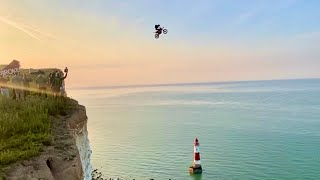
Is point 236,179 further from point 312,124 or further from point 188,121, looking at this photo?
point 188,121

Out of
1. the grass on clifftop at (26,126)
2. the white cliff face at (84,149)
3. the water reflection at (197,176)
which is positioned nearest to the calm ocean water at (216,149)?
the water reflection at (197,176)

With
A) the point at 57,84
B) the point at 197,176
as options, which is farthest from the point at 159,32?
the point at 197,176

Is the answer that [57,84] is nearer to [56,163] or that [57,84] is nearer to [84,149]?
[84,149]

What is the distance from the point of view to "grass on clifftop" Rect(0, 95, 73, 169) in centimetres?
1074

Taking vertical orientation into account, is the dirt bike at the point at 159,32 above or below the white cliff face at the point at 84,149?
above

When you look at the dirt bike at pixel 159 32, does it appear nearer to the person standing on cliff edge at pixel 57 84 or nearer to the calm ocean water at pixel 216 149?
the person standing on cliff edge at pixel 57 84

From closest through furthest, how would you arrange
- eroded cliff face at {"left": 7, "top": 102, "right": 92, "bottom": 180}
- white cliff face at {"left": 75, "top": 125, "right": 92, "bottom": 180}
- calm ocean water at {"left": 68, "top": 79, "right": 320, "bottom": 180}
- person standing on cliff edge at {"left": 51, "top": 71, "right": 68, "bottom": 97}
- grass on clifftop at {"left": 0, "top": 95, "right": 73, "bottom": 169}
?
eroded cliff face at {"left": 7, "top": 102, "right": 92, "bottom": 180}, grass on clifftop at {"left": 0, "top": 95, "right": 73, "bottom": 169}, white cliff face at {"left": 75, "top": 125, "right": 92, "bottom": 180}, person standing on cliff edge at {"left": 51, "top": 71, "right": 68, "bottom": 97}, calm ocean water at {"left": 68, "top": 79, "right": 320, "bottom": 180}

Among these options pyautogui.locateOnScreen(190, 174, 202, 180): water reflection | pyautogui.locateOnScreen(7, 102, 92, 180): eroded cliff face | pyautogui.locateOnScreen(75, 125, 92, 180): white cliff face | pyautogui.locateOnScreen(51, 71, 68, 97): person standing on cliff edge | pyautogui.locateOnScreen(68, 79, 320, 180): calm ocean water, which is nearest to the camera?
pyautogui.locateOnScreen(7, 102, 92, 180): eroded cliff face

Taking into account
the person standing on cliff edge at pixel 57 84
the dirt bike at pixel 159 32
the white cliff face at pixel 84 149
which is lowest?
the white cliff face at pixel 84 149

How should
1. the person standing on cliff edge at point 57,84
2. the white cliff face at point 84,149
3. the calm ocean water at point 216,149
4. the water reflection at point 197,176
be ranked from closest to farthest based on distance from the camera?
the white cliff face at point 84,149, the person standing on cliff edge at point 57,84, the water reflection at point 197,176, the calm ocean water at point 216,149

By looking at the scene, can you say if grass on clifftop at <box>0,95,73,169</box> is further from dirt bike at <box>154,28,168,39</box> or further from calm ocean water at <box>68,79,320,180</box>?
calm ocean water at <box>68,79,320,180</box>

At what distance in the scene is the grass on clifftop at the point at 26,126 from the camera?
10.7m

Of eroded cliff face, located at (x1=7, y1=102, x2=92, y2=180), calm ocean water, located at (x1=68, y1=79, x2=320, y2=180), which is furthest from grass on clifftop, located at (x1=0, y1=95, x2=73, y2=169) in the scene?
calm ocean water, located at (x1=68, y1=79, x2=320, y2=180)

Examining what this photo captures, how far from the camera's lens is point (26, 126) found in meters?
12.8
